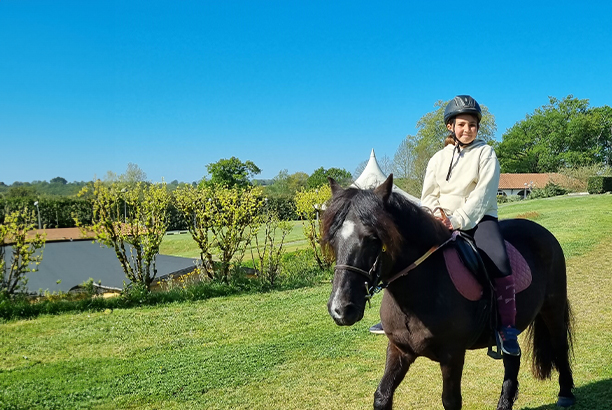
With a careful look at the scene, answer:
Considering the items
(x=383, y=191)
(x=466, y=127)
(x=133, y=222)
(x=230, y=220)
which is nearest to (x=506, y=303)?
(x=466, y=127)

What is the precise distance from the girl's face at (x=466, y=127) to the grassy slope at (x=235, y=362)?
8.99 feet

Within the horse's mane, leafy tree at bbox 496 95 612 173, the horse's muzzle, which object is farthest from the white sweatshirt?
leafy tree at bbox 496 95 612 173

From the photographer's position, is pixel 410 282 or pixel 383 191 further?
pixel 410 282

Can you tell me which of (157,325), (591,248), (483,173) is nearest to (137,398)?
(157,325)

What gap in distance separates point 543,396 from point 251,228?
292 inches

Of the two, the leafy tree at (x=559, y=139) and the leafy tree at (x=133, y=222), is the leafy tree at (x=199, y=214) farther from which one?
the leafy tree at (x=559, y=139)

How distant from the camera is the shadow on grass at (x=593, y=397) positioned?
13.2 feet

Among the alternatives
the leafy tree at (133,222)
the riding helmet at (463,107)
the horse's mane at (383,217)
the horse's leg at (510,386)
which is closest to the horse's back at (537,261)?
the horse's leg at (510,386)

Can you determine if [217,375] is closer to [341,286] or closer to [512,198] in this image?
[341,286]

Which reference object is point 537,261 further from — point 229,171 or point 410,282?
point 229,171

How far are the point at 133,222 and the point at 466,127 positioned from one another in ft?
Answer: 26.1

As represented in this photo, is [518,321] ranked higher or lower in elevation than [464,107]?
lower

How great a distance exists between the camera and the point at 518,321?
11.3ft

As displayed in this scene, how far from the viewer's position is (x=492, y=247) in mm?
3076
